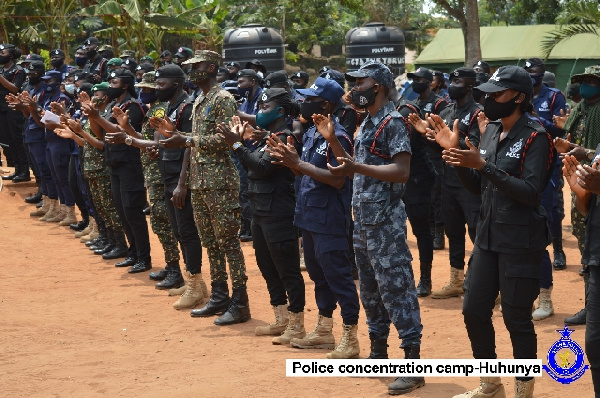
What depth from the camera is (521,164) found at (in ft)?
17.8

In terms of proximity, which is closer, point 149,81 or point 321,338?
point 321,338

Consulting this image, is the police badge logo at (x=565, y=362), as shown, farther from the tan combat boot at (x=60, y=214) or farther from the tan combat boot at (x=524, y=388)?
the tan combat boot at (x=60, y=214)

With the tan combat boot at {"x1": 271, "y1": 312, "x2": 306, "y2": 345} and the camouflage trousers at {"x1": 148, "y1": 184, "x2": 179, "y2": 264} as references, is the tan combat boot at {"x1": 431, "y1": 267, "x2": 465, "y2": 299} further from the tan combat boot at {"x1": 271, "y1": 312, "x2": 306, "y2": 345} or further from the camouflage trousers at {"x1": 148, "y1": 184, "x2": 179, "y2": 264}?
the camouflage trousers at {"x1": 148, "y1": 184, "x2": 179, "y2": 264}

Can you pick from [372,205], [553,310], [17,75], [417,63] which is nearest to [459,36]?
[417,63]

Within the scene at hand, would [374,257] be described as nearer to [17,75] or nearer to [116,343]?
[116,343]

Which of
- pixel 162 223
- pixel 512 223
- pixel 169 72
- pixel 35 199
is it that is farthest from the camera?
pixel 35 199

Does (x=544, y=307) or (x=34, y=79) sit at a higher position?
(x=34, y=79)

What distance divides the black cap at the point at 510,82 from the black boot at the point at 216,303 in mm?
4209

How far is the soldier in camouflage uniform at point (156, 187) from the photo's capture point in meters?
9.73

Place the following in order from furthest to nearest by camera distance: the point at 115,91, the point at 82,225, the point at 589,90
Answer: the point at 82,225 → the point at 115,91 → the point at 589,90

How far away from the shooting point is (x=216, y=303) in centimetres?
888

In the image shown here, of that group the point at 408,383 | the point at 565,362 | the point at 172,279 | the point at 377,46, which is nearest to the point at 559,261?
the point at 565,362

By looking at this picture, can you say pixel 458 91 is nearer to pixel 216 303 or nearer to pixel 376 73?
pixel 376 73

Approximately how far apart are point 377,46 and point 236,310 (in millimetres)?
17388
